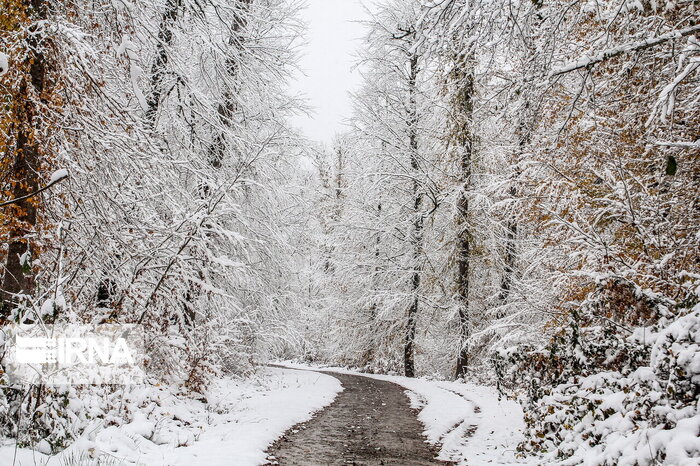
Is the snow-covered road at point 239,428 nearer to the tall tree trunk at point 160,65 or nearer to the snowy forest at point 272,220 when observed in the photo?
the snowy forest at point 272,220

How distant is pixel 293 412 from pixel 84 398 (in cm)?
442

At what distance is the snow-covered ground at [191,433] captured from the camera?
4977 mm

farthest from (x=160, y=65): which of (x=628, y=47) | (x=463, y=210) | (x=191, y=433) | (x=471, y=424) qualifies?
(x=463, y=210)

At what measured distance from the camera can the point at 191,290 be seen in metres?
8.65

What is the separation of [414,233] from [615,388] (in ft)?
50.8

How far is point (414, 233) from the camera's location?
20641mm

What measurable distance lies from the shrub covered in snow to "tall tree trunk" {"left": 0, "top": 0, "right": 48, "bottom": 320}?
Answer: 6225 millimetres

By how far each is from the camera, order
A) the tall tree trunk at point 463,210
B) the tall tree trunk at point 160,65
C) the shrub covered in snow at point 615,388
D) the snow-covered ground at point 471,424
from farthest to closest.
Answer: the tall tree trunk at point 463,210, the tall tree trunk at point 160,65, the snow-covered ground at point 471,424, the shrub covered in snow at point 615,388

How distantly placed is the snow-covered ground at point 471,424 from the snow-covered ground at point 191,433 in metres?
2.66

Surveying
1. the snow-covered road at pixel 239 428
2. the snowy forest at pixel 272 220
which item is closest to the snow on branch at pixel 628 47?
the snowy forest at pixel 272 220

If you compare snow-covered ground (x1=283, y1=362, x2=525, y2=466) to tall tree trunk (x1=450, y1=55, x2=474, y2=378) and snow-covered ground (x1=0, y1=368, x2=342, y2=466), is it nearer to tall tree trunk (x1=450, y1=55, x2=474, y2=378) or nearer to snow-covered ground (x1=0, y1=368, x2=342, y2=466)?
snow-covered ground (x1=0, y1=368, x2=342, y2=466)

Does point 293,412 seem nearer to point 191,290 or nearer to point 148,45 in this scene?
point 191,290

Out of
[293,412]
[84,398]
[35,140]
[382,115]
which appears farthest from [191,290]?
[382,115]

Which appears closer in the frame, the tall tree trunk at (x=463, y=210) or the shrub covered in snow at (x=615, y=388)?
the shrub covered in snow at (x=615, y=388)
